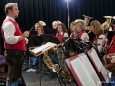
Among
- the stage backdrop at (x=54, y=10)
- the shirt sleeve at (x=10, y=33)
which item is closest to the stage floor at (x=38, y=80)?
the shirt sleeve at (x=10, y=33)

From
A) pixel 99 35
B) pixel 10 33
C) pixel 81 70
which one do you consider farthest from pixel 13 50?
pixel 81 70

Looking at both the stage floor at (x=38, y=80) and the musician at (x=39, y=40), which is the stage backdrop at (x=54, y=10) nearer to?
the musician at (x=39, y=40)

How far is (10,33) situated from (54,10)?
702cm

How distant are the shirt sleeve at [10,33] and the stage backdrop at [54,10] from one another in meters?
6.04

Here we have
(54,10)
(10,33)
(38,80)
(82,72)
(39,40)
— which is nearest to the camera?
(82,72)

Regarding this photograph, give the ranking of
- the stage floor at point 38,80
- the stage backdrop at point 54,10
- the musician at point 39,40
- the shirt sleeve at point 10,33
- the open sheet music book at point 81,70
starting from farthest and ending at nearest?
1. the stage backdrop at point 54,10
2. the musician at point 39,40
3. the stage floor at point 38,80
4. the shirt sleeve at point 10,33
5. the open sheet music book at point 81,70

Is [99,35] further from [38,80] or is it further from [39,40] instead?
[38,80]

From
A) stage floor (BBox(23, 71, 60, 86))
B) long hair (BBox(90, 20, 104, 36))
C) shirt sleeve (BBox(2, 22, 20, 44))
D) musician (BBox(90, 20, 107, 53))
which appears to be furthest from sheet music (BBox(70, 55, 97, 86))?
stage floor (BBox(23, 71, 60, 86))

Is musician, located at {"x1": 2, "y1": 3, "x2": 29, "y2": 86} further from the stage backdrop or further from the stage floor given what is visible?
the stage backdrop

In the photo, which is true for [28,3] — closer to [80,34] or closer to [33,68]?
[33,68]

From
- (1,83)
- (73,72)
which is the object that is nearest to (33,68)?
(1,83)

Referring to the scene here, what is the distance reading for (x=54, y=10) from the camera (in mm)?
10391

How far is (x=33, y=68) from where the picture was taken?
22.9ft

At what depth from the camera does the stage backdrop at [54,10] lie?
992 cm
